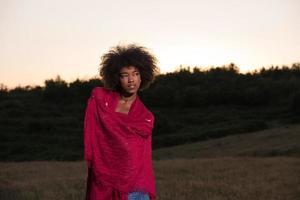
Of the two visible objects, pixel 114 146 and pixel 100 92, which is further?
pixel 100 92

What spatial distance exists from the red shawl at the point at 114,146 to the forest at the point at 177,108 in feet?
153

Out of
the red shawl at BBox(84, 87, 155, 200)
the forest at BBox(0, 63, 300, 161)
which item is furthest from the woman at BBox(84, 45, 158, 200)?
the forest at BBox(0, 63, 300, 161)

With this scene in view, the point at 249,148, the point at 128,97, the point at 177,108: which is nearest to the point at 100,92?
the point at 128,97

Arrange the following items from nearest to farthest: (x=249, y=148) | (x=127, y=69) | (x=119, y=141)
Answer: (x=119, y=141) < (x=127, y=69) < (x=249, y=148)

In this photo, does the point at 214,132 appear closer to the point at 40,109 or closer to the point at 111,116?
the point at 40,109

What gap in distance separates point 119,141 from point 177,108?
240 ft

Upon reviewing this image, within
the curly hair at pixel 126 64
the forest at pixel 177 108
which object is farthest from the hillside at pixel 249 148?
the curly hair at pixel 126 64

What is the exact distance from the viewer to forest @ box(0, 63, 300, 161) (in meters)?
59.2

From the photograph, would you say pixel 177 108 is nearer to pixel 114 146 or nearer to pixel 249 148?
pixel 249 148

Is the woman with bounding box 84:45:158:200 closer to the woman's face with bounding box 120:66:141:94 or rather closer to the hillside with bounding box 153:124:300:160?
the woman's face with bounding box 120:66:141:94

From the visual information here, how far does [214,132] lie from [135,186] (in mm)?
55518

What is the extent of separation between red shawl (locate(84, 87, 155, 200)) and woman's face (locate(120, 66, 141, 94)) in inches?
4.6

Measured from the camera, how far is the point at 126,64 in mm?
4496

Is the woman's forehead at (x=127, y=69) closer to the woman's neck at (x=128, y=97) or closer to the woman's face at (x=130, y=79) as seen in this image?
the woman's face at (x=130, y=79)
